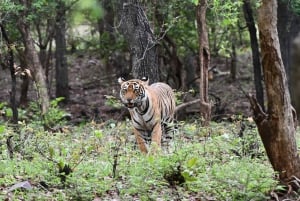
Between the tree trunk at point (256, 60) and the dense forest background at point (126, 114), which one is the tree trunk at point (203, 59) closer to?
the dense forest background at point (126, 114)

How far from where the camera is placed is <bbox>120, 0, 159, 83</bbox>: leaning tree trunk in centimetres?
1291

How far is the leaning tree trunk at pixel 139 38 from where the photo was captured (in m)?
12.9

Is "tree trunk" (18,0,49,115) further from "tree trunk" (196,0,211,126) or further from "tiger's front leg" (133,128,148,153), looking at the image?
"tiger's front leg" (133,128,148,153)

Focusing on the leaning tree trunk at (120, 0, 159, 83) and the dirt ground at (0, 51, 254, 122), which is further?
the dirt ground at (0, 51, 254, 122)

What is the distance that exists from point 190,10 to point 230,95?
5374 mm

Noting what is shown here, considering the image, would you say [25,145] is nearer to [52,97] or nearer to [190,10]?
[190,10]

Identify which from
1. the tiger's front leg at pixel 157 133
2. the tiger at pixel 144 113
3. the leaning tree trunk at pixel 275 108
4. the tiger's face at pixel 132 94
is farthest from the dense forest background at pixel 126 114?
the tiger's face at pixel 132 94

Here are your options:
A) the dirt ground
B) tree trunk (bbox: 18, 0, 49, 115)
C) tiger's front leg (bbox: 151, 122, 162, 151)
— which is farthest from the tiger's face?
the dirt ground

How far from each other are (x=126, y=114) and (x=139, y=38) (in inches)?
195

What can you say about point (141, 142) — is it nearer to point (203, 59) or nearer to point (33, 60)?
point (203, 59)

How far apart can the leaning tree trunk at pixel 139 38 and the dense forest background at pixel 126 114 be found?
0.02 meters

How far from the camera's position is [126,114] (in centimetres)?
1784

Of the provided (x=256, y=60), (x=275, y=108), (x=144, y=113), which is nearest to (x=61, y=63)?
(x=256, y=60)

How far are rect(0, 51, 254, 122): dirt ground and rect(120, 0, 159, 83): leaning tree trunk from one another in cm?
383
